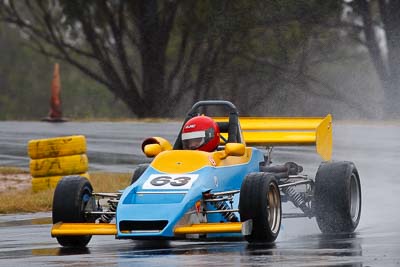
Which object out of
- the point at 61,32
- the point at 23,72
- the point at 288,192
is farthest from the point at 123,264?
the point at 23,72

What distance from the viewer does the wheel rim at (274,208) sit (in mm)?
11031

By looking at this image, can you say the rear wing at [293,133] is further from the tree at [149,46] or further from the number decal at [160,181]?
the tree at [149,46]

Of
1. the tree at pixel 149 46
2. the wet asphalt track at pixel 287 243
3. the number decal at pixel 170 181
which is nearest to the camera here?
the wet asphalt track at pixel 287 243

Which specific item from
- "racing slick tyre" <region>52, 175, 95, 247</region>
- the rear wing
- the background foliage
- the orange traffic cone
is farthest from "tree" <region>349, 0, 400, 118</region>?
"racing slick tyre" <region>52, 175, 95, 247</region>

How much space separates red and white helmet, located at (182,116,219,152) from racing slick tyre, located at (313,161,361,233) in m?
1.19

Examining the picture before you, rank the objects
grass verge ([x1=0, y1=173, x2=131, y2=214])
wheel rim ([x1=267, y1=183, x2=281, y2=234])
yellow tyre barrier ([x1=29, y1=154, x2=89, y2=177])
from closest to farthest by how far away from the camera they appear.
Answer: wheel rim ([x1=267, y1=183, x2=281, y2=234]), grass verge ([x1=0, y1=173, x2=131, y2=214]), yellow tyre barrier ([x1=29, y1=154, x2=89, y2=177])

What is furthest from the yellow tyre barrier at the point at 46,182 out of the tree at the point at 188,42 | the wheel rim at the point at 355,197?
the tree at the point at 188,42

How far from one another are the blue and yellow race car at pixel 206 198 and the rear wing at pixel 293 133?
1.4 inches

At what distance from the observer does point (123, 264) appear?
9.35 m

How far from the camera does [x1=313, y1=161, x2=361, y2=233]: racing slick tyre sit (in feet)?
39.9

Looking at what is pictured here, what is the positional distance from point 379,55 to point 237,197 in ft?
68.3

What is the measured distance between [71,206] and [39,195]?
261 inches

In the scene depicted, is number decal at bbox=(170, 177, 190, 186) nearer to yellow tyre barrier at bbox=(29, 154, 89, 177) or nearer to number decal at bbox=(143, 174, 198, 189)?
number decal at bbox=(143, 174, 198, 189)

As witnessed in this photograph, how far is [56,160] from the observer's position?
18469 millimetres
